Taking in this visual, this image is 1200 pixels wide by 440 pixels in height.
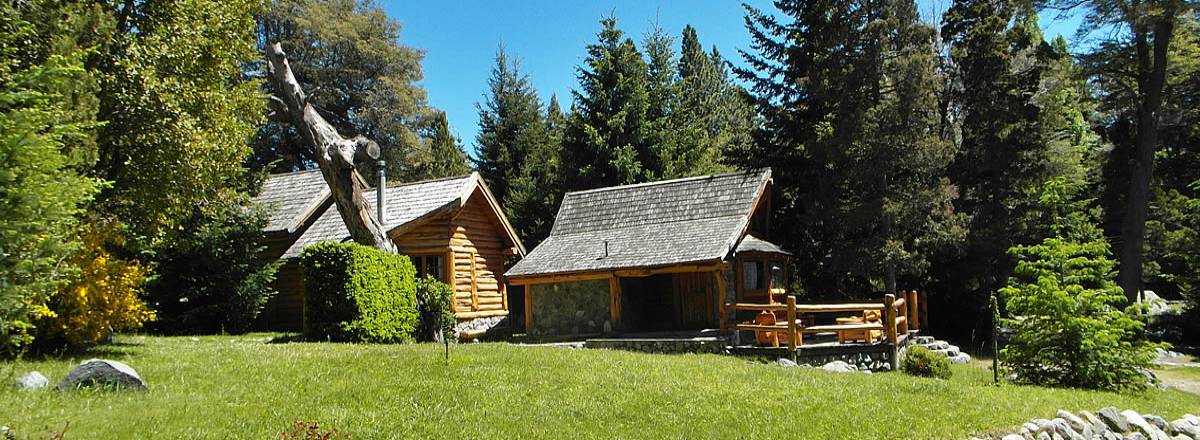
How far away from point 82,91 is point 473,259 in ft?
46.1

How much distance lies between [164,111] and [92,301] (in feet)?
10.7

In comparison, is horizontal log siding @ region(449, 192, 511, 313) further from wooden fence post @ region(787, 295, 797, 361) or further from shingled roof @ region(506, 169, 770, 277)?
wooden fence post @ region(787, 295, 797, 361)

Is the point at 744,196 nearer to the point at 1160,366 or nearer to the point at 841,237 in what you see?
the point at 841,237

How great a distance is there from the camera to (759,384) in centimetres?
1161

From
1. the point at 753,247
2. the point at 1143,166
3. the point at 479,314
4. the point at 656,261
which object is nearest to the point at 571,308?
the point at 656,261

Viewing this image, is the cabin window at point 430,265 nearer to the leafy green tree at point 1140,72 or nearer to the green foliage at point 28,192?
the green foliage at point 28,192

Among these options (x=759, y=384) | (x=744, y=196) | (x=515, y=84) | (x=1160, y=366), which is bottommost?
(x=1160, y=366)

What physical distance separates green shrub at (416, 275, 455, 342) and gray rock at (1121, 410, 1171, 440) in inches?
Answer: 533

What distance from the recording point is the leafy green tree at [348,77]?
37.1 meters

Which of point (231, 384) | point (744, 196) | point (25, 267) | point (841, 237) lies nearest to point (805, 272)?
point (841, 237)

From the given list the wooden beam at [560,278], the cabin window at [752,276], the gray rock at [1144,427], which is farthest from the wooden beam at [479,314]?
the gray rock at [1144,427]

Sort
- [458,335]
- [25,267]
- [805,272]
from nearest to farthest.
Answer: [25,267]
[458,335]
[805,272]

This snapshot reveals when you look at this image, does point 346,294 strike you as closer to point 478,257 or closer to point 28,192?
point 478,257

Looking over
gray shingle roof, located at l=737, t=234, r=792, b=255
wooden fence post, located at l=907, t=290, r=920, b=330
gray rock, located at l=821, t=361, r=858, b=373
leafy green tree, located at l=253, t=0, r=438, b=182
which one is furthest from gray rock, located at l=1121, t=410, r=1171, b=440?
leafy green tree, located at l=253, t=0, r=438, b=182
